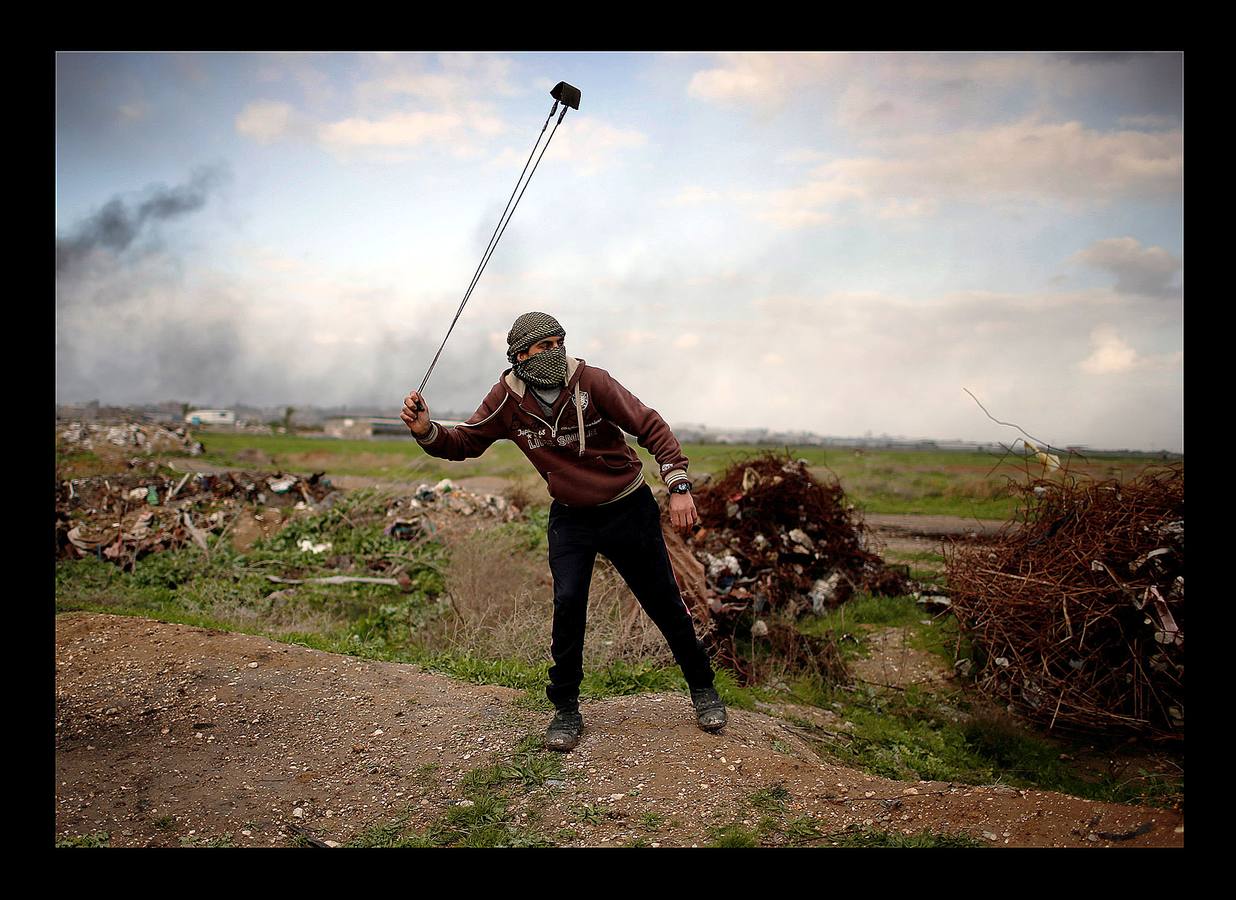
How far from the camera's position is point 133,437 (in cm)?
2784

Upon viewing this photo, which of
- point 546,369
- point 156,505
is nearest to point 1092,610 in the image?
point 546,369

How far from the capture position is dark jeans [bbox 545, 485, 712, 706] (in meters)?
4.48

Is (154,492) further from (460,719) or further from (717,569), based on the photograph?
(460,719)

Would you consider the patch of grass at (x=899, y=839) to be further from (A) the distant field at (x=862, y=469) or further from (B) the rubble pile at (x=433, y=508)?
(B) the rubble pile at (x=433, y=508)

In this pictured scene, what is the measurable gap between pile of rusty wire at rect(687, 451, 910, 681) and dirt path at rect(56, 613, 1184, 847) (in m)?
2.71

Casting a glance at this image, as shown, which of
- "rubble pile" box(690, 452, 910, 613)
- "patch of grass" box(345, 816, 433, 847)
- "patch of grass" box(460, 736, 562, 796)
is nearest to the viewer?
"patch of grass" box(345, 816, 433, 847)

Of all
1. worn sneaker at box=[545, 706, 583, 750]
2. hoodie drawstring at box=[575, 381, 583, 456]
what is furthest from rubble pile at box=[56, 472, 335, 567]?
hoodie drawstring at box=[575, 381, 583, 456]

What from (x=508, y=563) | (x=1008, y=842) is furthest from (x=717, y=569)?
(x=1008, y=842)

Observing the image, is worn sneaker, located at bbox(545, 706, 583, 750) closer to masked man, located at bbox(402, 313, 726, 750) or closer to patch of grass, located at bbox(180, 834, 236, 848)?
masked man, located at bbox(402, 313, 726, 750)

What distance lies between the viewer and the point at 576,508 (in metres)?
4.50

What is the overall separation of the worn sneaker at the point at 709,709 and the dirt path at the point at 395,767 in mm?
70

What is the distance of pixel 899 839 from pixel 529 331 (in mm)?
2978

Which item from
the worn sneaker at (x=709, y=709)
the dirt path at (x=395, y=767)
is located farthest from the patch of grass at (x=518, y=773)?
the worn sneaker at (x=709, y=709)

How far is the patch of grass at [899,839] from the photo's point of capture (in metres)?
3.67
